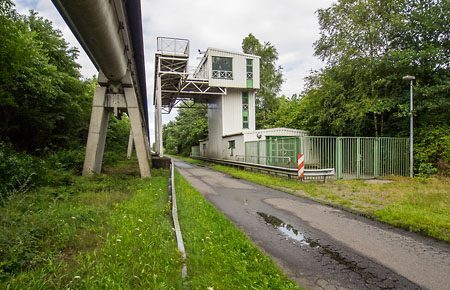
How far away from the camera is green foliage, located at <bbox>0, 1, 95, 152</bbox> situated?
30.8 feet

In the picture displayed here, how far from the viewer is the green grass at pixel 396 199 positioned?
625 centimetres

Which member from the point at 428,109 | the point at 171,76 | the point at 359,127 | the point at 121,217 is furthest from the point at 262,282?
the point at 171,76

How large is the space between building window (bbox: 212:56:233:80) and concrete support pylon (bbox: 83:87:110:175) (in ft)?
50.3

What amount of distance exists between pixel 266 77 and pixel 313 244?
34.5 meters

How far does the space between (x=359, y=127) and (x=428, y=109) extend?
397 centimetres

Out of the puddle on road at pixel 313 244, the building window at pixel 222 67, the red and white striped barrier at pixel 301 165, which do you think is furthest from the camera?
the building window at pixel 222 67

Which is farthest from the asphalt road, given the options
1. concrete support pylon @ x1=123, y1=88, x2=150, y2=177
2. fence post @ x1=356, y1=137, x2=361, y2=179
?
fence post @ x1=356, y1=137, x2=361, y2=179

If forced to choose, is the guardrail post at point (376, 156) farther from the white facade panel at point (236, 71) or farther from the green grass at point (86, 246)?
the white facade panel at point (236, 71)

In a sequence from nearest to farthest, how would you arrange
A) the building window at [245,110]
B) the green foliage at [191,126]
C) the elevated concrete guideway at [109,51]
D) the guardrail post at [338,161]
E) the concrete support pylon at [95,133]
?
the elevated concrete guideway at [109,51] → the concrete support pylon at [95,133] → the guardrail post at [338,161] → the building window at [245,110] → the green foliage at [191,126]

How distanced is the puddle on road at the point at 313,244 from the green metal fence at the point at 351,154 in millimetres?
8039

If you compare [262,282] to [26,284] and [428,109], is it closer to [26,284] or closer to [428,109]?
[26,284]

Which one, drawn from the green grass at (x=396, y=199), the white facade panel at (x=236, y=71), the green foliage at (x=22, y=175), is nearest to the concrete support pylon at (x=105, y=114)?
the green foliage at (x=22, y=175)

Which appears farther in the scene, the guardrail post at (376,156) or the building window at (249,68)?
the building window at (249,68)

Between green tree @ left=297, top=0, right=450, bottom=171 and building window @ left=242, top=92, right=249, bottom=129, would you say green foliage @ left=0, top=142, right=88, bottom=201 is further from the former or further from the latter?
building window @ left=242, top=92, right=249, bottom=129
